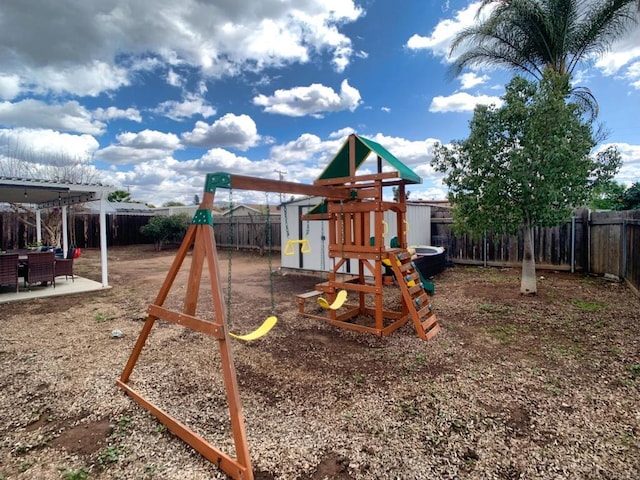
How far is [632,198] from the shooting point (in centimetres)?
960

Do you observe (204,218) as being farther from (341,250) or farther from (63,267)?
(63,267)

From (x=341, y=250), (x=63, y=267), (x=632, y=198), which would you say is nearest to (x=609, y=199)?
(x=632, y=198)

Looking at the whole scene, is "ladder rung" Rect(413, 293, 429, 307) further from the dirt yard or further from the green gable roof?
the green gable roof

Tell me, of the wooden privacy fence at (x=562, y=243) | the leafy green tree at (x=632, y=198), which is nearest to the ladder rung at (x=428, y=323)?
the wooden privacy fence at (x=562, y=243)

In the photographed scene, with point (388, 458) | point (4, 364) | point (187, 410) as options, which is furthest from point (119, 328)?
point (388, 458)

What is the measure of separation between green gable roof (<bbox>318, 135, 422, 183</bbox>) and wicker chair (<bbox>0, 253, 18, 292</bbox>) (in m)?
6.82

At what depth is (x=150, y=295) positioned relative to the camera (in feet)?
23.4

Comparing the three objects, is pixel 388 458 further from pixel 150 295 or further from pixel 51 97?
pixel 51 97

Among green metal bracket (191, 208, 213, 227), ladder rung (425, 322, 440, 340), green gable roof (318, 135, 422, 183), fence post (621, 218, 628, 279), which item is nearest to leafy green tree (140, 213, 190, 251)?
green gable roof (318, 135, 422, 183)

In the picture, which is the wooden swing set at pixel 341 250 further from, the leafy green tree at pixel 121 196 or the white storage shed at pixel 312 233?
the leafy green tree at pixel 121 196

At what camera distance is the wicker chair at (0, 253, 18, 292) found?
6.71 meters

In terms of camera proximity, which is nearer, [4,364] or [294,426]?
[294,426]

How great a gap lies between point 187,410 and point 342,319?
9.35 feet

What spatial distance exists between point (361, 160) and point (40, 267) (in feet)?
24.8
